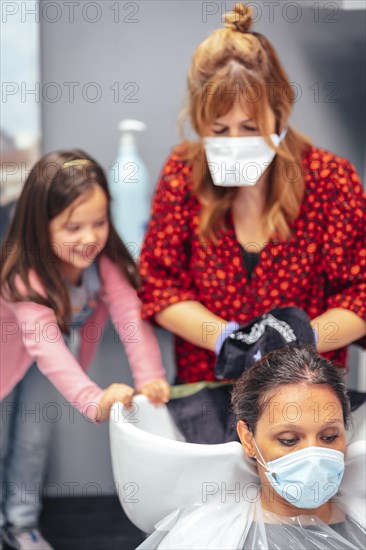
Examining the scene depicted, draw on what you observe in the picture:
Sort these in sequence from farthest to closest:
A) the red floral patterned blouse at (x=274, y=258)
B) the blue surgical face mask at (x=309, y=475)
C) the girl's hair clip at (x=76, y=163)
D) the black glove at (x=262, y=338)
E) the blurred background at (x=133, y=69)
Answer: the blurred background at (x=133, y=69) < the girl's hair clip at (x=76, y=163) < the red floral patterned blouse at (x=274, y=258) < the black glove at (x=262, y=338) < the blue surgical face mask at (x=309, y=475)

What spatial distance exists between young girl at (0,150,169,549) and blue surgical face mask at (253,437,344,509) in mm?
411

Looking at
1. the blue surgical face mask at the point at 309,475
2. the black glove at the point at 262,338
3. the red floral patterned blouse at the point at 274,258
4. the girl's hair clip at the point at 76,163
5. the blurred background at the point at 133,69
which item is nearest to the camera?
the blue surgical face mask at the point at 309,475

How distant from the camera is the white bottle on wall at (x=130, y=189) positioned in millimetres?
2527

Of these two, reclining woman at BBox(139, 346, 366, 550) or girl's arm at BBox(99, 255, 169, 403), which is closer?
reclining woman at BBox(139, 346, 366, 550)

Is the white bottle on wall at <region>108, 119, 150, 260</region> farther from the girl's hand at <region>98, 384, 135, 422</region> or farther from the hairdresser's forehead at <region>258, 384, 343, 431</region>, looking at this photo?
the hairdresser's forehead at <region>258, 384, 343, 431</region>

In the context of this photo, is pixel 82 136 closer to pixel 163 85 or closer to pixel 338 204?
pixel 163 85

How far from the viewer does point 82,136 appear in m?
2.56

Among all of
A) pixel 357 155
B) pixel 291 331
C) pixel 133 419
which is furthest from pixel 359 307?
pixel 357 155

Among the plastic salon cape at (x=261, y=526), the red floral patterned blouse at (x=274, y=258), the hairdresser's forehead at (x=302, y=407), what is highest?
the red floral patterned blouse at (x=274, y=258)

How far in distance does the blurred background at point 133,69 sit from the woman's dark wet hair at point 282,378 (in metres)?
0.91

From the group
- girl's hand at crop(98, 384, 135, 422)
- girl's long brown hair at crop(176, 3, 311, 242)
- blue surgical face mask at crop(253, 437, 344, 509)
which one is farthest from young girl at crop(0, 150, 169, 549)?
blue surgical face mask at crop(253, 437, 344, 509)

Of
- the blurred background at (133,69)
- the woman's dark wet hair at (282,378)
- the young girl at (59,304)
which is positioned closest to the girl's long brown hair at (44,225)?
the young girl at (59,304)

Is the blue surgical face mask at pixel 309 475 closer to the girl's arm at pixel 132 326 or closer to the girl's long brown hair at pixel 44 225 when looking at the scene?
the girl's arm at pixel 132 326

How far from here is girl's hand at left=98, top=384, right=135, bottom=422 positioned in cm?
199
